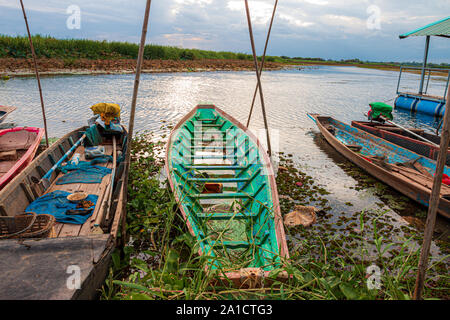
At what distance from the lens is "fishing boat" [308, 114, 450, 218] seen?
6.07 m

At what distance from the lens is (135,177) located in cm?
704

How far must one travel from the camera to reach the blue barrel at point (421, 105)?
55.1 feet

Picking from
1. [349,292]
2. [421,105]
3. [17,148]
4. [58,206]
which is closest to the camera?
[349,292]

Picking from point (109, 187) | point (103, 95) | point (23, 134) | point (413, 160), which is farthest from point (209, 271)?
point (103, 95)

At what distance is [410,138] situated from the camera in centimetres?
867

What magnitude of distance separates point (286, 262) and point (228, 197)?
6.89 feet

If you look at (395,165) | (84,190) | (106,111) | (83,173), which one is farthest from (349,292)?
(106,111)

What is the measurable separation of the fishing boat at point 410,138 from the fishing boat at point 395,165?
560 millimetres

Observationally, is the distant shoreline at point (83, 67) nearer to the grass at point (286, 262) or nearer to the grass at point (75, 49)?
the grass at point (75, 49)

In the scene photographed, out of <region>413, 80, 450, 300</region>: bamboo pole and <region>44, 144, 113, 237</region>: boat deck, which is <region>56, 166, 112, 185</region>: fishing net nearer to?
<region>44, 144, 113, 237</region>: boat deck

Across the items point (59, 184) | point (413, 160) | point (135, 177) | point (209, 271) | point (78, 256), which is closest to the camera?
point (209, 271)

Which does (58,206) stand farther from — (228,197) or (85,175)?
(228,197)
